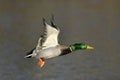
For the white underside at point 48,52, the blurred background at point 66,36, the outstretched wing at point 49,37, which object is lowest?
the blurred background at point 66,36

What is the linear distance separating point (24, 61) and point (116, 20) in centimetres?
820

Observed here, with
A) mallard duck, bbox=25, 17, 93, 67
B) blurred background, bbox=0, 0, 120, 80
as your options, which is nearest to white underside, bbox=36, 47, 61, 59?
mallard duck, bbox=25, 17, 93, 67

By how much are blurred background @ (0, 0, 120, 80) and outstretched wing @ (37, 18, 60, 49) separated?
8.83 m

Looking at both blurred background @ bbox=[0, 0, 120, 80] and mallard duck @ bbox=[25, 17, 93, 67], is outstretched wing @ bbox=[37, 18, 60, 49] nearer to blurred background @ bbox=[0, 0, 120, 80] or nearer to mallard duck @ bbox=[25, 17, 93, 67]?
mallard duck @ bbox=[25, 17, 93, 67]

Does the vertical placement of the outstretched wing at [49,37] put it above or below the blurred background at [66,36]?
above

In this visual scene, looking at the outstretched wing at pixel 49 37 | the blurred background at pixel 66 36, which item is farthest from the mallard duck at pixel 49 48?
the blurred background at pixel 66 36

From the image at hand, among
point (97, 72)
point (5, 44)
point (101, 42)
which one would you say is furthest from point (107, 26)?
point (97, 72)

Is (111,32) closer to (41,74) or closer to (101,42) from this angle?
(101,42)

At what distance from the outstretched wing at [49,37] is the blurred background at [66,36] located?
8829 mm

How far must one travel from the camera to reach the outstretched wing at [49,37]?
840 centimetres

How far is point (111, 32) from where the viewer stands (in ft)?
81.4

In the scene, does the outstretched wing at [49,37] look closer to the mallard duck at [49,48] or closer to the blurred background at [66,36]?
the mallard duck at [49,48]

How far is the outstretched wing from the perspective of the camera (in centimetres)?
840

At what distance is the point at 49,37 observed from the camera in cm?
854
